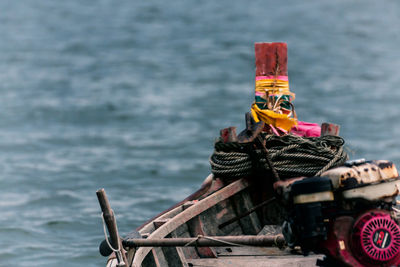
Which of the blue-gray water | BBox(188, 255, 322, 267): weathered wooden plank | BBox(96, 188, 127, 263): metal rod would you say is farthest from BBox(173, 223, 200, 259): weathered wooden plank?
the blue-gray water

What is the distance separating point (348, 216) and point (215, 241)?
1.18 m

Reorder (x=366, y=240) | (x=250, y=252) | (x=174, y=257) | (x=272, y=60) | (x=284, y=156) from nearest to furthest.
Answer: (x=366, y=240) < (x=174, y=257) < (x=250, y=252) < (x=284, y=156) < (x=272, y=60)

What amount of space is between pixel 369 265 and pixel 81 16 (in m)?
26.9

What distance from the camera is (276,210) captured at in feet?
25.3

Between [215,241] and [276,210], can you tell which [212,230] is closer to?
[276,210]

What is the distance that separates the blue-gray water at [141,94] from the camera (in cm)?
1329

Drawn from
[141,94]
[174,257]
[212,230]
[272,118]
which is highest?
[141,94]

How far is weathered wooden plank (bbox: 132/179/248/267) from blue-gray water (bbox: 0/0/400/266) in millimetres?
3396

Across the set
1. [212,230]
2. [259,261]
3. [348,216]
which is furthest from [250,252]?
[348,216]

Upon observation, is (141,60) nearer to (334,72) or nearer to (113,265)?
(334,72)

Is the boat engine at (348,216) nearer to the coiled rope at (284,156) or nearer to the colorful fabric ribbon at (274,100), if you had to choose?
the coiled rope at (284,156)

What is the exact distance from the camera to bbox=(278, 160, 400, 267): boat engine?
189 inches

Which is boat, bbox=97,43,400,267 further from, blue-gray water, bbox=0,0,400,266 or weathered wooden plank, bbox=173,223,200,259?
blue-gray water, bbox=0,0,400,266

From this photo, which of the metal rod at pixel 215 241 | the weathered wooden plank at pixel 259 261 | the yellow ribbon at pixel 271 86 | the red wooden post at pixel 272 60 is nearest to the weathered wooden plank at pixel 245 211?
the weathered wooden plank at pixel 259 261
